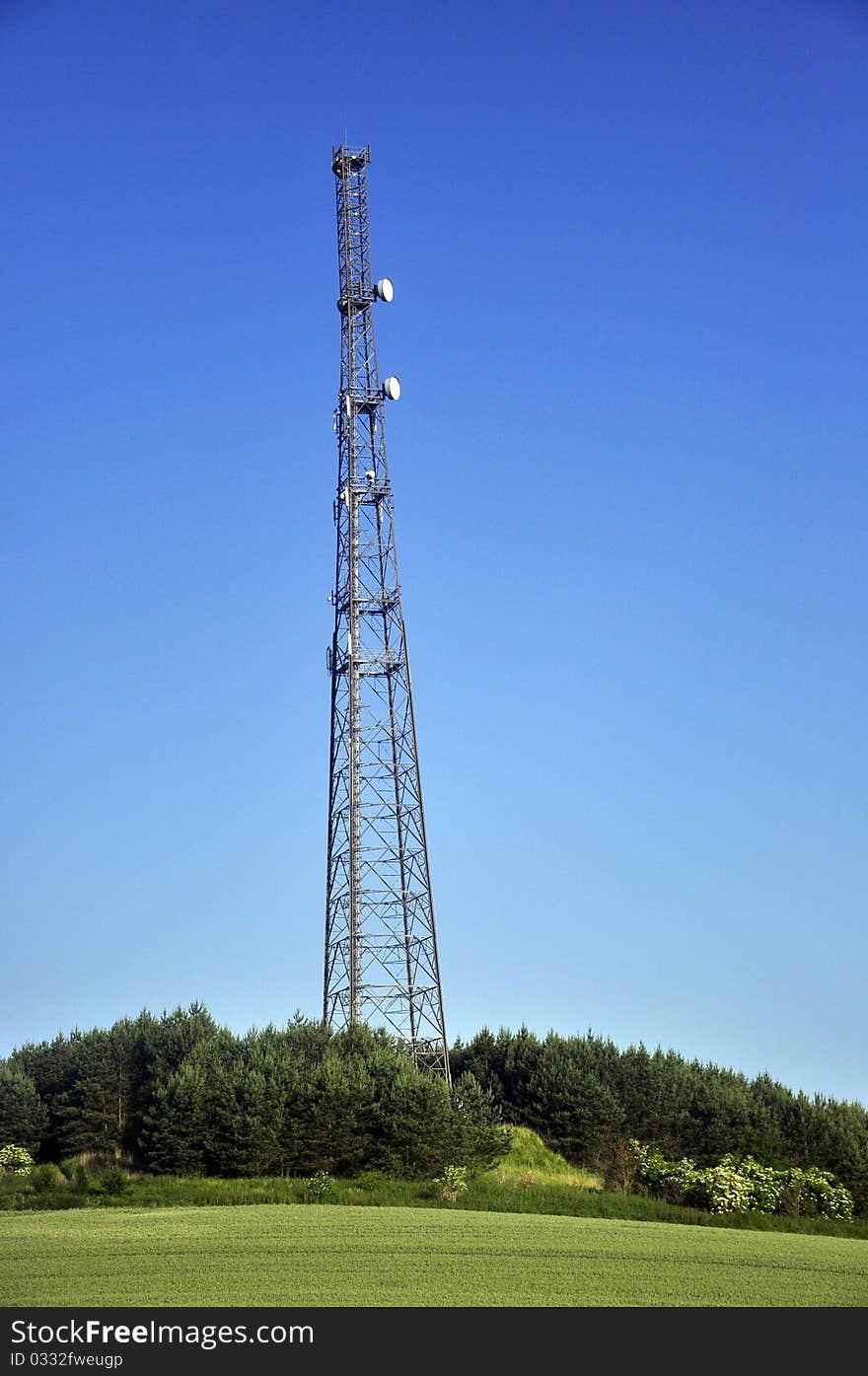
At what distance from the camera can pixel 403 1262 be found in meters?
22.5

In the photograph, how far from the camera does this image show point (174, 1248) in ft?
77.3

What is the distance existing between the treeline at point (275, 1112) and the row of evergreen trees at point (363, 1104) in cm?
5

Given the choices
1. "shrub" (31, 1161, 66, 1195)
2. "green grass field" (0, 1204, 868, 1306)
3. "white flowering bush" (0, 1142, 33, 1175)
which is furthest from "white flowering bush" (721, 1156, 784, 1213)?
"white flowering bush" (0, 1142, 33, 1175)

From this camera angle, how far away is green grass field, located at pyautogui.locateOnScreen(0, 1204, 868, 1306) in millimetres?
19891

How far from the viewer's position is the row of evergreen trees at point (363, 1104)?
40.3 meters

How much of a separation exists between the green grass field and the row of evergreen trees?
1097 cm

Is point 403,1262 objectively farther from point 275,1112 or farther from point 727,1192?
point 275,1112

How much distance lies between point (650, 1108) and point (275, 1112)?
1849 centimetres

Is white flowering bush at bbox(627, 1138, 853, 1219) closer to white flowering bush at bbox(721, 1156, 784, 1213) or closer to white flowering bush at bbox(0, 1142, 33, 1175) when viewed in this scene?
white flowering bush at bbox(721, 1156, 784, 1213)

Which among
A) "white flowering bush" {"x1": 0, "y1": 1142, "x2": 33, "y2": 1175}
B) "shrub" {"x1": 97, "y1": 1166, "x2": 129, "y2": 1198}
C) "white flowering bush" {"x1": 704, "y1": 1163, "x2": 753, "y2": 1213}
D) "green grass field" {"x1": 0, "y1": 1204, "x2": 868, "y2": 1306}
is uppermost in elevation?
"white flowering bush" {"x1": 0, "y1": 1142, "x2": 33, "y2": 1175}

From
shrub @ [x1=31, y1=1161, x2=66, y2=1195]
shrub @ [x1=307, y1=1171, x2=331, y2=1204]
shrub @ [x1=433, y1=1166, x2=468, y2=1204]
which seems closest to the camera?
shrub @ [x1=307, y1=1171, x2=331, y2=1204]

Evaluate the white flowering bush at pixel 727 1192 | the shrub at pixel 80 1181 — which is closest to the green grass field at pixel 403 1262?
the white flowering bush at pixel 727 1192

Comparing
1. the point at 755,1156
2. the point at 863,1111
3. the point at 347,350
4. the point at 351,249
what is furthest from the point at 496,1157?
the point at 351,249

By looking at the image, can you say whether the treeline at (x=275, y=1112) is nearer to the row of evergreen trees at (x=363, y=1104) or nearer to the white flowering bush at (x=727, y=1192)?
the row of evergreen trees at (x=363, y=1104)
